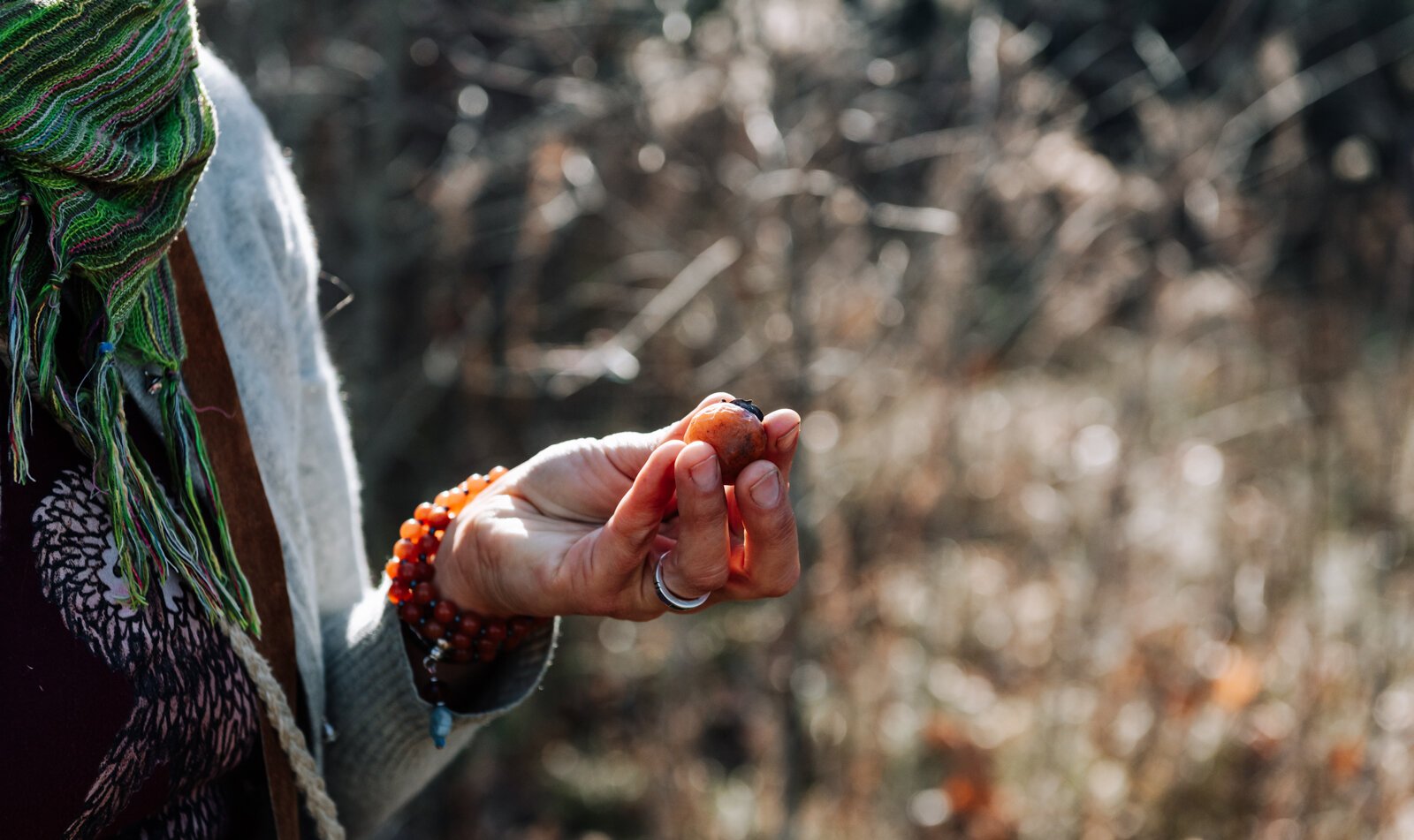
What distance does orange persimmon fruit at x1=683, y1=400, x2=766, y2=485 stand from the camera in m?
0.96

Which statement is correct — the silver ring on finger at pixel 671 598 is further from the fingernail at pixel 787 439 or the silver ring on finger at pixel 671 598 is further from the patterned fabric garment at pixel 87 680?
the patterned fabric garment at pixel 87 680

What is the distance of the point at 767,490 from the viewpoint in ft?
3.02

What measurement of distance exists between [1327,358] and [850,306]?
133 cm

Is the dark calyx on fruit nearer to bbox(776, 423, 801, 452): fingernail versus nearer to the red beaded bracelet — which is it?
bbox(776, 423, 801, 452): fingernail

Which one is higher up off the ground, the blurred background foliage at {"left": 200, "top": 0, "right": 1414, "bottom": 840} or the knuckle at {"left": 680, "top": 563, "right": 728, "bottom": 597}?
the knuckle at {"left": 680, "top": 563, "right": 728, "bottom": 597}

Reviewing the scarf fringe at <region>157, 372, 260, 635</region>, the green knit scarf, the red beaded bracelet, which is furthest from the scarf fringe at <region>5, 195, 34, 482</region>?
the red beaded bracelet

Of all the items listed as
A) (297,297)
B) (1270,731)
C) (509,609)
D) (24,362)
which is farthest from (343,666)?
(1270,731)

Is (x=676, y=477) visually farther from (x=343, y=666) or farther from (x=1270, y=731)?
(x=1270, y=731)

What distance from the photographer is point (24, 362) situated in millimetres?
905

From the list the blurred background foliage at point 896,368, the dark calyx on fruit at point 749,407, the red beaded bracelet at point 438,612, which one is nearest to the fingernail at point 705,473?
the dark calyx on fruit at point 749,407

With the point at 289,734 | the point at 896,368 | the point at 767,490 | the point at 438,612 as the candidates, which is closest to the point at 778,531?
the point at 767,490

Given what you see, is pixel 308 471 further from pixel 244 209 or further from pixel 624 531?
pixel 624 531

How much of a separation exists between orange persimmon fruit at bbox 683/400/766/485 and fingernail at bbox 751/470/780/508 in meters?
0.04

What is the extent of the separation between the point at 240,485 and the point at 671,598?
1.50 ft
